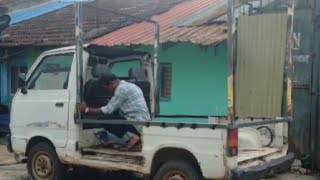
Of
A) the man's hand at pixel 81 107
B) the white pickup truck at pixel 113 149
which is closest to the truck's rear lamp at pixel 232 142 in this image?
the white pickup truck at pixel 113 149

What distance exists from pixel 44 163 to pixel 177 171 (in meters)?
2.33

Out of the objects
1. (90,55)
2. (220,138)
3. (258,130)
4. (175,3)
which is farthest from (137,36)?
(220,138)

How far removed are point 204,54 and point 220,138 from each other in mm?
5510

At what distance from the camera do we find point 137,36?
11.5m

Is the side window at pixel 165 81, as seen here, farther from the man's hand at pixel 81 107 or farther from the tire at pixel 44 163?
the man's hand at pixel 81 107

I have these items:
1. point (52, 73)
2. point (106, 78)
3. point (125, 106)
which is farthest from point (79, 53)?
point (125, 106)

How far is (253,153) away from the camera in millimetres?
6375

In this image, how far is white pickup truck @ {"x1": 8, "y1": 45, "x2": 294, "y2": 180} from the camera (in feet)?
18.4

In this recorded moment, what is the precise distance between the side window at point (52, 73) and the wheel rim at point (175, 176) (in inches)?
81.6

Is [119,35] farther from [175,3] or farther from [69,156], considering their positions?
[69,156]

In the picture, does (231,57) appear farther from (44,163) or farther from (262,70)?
(44,163)

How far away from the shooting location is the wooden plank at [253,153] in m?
6.03

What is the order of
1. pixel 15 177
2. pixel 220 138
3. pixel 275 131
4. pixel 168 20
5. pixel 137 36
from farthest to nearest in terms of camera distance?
pixel 168 20
pixel 137 36
pixel 15 177
pixel 275 131
pixel 220 138

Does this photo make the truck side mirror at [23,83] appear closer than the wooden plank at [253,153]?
No
